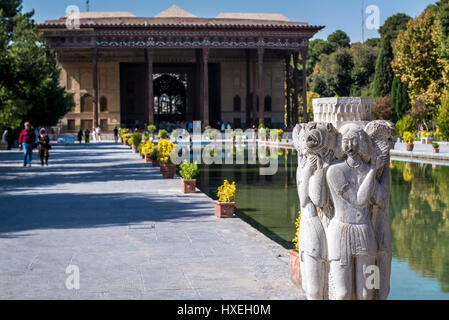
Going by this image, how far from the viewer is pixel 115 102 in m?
52.8

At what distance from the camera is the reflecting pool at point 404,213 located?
6.39 meters

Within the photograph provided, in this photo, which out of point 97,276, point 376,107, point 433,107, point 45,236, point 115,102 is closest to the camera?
point 97,276

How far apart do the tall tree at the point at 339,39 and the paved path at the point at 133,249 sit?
60.6 m

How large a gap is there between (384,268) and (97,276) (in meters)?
2.60

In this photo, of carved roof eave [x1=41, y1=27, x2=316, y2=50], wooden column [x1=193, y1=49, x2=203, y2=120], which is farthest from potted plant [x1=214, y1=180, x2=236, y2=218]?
wooden column [x1=193, y1=49, x2=203, y2=120]

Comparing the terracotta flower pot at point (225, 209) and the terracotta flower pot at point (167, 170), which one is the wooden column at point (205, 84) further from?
the terracotta flower pot at point (225, 209)

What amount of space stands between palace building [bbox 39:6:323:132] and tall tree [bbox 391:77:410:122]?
905 centimetres

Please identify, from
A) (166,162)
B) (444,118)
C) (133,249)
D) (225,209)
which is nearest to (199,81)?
(444,118)

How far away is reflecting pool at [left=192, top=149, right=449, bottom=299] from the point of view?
6391 millimetres

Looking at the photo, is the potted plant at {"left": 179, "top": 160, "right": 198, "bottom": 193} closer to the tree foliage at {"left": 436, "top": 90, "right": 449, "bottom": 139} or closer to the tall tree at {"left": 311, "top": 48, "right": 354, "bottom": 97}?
the tree foliage at {"left": 436, "top": 90, "right": 449, "bottom": 139}

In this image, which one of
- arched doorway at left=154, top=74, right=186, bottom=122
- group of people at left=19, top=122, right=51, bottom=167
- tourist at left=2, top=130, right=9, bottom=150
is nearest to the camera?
group of people at left=19, top=122, right=51, bottom=167

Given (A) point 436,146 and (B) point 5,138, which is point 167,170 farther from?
(B) point 5,138
